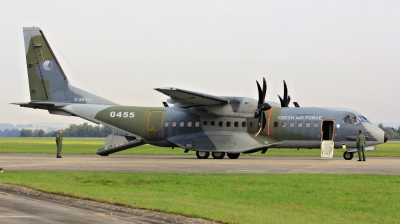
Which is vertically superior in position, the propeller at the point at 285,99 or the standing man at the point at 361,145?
the propeller at the point at 285,99

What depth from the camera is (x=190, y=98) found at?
1484 inches

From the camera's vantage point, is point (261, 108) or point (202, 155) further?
point (202, 155)

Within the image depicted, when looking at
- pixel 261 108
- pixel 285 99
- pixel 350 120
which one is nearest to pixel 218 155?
pixel 261 108

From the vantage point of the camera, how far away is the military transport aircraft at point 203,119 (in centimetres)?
3800

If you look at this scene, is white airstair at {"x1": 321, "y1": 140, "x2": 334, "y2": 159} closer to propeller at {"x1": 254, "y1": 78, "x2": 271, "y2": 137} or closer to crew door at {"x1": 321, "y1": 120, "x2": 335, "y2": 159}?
crew door at {"x1": 321, "y1": 120, "x2": 335, "y2": 159}

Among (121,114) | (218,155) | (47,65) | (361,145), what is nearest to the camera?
(361,145)

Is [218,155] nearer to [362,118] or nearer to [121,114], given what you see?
[121,114]

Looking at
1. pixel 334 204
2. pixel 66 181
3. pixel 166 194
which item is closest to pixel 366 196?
pixel 334 204

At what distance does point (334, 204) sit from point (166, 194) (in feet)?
16.1

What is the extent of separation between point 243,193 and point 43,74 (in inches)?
1136

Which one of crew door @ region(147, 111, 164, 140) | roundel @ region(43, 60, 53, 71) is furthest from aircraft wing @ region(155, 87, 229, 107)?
roundel @ region(43, 60, 53, 71)

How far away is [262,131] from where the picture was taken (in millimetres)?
38781

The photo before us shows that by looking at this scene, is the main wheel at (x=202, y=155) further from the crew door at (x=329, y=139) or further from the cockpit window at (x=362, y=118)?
the cockpit window at (x=362, y=118)

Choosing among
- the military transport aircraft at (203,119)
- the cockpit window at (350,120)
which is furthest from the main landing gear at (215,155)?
the cockpit window at (350,120)
